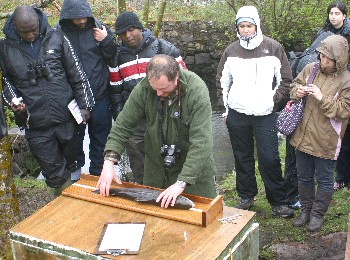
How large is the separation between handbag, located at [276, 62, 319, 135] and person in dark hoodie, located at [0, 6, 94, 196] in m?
1.79

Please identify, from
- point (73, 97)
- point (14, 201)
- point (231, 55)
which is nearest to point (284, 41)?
point (231, 55)

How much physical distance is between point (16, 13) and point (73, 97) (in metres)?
0.89

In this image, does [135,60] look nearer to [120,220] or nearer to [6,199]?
[6,199]

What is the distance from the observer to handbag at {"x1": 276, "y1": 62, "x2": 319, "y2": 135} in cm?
445

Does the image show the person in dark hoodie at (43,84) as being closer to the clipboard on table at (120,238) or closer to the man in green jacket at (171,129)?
the man in green jacket at (171,129)

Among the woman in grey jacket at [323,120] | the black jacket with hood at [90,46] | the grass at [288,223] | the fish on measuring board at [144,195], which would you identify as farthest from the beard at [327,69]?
the black jacket with hood at [90,46]

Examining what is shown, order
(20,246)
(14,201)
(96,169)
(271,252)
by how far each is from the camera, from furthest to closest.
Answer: (96,169)
(271,252)
(14,201)
(20,246)

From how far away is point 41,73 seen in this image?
4441mm

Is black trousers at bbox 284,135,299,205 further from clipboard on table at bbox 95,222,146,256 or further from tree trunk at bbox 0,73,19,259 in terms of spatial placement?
tree trunk at bbox 0,73,19,259

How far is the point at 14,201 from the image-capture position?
4.18 m

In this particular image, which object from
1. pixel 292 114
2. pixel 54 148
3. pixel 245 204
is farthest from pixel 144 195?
pixel 245 204

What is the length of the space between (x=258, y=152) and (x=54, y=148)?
1955mm

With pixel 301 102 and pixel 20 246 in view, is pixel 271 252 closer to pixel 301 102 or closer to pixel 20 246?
pixel 301 102

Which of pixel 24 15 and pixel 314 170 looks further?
pixel 314 170
